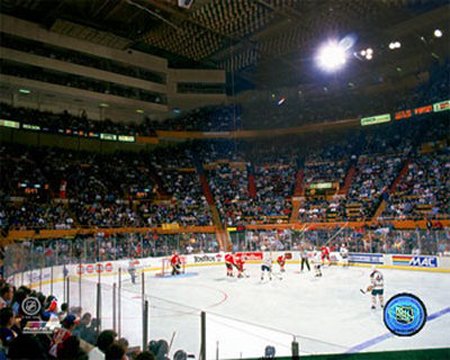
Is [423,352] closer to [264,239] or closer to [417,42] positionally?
[264,239]

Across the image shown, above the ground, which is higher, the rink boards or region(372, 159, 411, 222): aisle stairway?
region(372, 159, 411, 222): aisle stairway

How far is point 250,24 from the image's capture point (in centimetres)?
2278

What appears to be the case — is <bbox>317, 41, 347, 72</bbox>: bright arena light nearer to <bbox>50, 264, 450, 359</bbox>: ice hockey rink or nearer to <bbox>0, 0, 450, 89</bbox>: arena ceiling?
<bbox>0, 0, 450, 89</bbox>: arena ceiling

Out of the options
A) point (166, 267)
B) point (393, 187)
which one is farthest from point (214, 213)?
point (393, 187)

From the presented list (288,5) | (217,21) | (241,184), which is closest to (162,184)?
(241,184)

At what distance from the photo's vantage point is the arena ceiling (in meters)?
20.8

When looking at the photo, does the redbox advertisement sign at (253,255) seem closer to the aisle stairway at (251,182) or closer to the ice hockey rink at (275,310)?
the ice hockey rink at (275,310)

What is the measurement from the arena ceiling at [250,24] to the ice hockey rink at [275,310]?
12941mm

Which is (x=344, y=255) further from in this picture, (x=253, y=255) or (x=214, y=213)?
(x=214, y=213)

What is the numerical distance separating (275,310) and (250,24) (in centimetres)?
1689

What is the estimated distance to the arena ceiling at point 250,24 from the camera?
2083cm

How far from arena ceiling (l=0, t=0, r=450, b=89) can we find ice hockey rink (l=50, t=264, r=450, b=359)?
1294 cm

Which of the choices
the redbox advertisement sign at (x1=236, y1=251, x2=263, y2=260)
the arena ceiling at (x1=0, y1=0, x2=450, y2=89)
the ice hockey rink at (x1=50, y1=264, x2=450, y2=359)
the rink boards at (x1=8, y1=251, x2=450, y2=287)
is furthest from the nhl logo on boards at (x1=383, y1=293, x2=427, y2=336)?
the redbox advertisement sign at (x1=236, y1=251, x2=263, y2=260)

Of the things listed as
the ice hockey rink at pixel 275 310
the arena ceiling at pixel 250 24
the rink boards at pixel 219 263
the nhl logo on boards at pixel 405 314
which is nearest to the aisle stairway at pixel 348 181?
the arena ceiling at pixel 250 24
